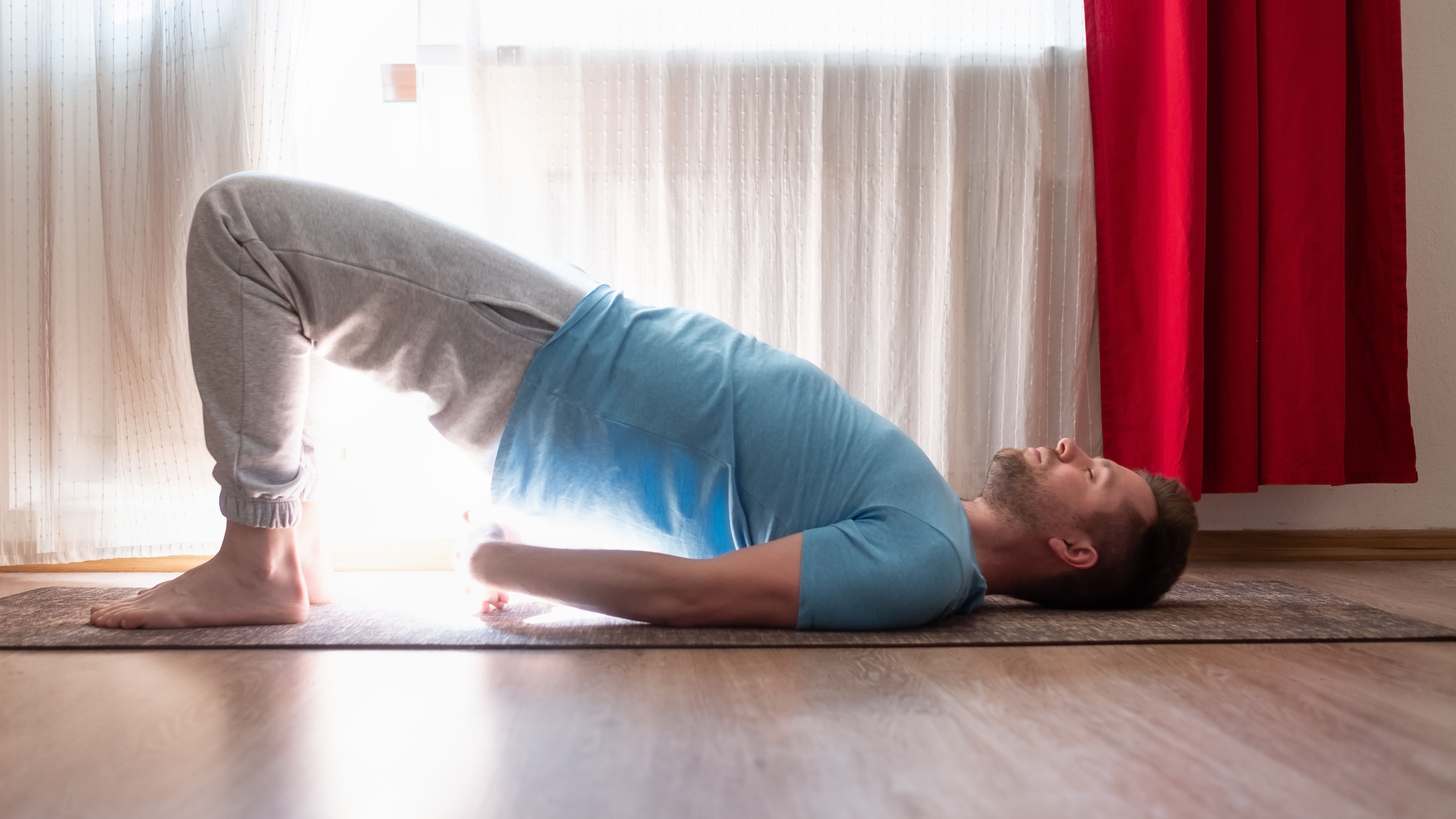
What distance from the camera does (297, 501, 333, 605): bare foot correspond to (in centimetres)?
147

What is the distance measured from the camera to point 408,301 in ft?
4.08

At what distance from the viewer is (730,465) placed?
4.26 feet

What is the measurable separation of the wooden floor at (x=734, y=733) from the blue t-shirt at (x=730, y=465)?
0.34ft

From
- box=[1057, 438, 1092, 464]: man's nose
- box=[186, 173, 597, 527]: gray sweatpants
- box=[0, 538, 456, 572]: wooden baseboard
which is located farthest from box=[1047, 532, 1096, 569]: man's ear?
box=[0, 538, 456, 572]: wooden baseboard

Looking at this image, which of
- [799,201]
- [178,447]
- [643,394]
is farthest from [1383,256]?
[178,447]

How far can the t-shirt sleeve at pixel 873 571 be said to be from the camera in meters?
1.23

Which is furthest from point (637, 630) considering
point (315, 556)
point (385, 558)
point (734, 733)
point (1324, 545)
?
point (1324, 545)

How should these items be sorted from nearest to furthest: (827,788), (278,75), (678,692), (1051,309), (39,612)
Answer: (827,788)
(678,692)
(39,612)
(278,75)
(1051,309)

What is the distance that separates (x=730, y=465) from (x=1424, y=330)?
6.20 ft

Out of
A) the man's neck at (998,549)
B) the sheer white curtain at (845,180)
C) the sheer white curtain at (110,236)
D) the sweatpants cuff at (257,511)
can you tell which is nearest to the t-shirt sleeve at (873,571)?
the man's neck at (998,549)

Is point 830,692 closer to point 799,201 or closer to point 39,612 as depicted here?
point 39,612

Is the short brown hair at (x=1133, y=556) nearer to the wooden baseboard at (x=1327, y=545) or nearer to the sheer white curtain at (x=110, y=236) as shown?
the wooden baseboard at (x=1327, y=545)

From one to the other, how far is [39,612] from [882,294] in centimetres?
156

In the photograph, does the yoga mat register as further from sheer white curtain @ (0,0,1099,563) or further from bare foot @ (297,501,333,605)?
sheer white curtain @ (0,0,1099,563)
